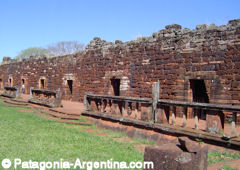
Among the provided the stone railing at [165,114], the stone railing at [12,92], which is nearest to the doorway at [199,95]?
the stone railing at [165,114]

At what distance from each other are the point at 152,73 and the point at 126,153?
6.86 meters

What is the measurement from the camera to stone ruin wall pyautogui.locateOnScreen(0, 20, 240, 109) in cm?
978

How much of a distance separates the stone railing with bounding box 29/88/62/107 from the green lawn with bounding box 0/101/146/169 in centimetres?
518

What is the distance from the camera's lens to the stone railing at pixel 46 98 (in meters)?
14.2

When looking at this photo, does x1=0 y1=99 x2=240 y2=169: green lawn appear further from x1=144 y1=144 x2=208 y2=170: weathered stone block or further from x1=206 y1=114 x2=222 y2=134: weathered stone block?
x1=144 y1=144 x2=208 y2=170: weathered stone block

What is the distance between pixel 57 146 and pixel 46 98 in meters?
9.17

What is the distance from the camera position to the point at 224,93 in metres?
9.71

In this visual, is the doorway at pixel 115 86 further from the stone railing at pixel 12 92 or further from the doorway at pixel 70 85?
the stone railing at pixel 12 92

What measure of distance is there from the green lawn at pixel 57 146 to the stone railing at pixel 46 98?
5.18 m

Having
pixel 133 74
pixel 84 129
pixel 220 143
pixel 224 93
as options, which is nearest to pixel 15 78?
pixel 133 74

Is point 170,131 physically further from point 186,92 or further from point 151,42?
point 151,42

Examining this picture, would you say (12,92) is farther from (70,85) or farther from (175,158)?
(175,158)

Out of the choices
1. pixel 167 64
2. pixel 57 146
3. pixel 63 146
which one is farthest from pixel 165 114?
pixel 167 64

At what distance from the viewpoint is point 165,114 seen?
8211mm
